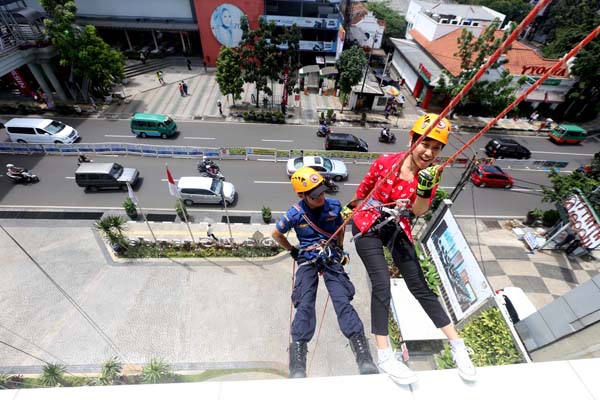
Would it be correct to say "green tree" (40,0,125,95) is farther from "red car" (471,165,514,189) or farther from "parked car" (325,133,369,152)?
"red car" (471,165,514,189)

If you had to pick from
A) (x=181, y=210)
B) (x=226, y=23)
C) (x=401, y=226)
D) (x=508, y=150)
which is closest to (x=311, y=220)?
(x=401, y=226)

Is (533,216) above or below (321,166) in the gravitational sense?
below

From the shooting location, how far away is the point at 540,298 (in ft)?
44.4

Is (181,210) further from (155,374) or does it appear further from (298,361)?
(298,361)

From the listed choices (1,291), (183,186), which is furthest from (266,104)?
(1,291)

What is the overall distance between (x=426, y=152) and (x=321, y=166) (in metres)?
15.9

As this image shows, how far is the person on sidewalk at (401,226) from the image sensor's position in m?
4.46

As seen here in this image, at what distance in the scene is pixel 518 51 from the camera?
31844mm

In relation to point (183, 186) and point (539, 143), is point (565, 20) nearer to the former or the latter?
point (539, 143)

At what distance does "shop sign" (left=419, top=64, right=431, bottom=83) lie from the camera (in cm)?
3005

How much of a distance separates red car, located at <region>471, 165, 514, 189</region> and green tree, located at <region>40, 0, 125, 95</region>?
3429 centimetres

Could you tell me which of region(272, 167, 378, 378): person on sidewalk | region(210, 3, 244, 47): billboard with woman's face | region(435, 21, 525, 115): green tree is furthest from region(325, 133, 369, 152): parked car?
region(210, 3, 244, 47): billboard with woman's face

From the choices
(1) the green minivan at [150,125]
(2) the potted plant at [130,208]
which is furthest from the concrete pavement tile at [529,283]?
(1) the green minivan at [150,125]

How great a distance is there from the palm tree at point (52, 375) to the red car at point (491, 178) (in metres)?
26.5
